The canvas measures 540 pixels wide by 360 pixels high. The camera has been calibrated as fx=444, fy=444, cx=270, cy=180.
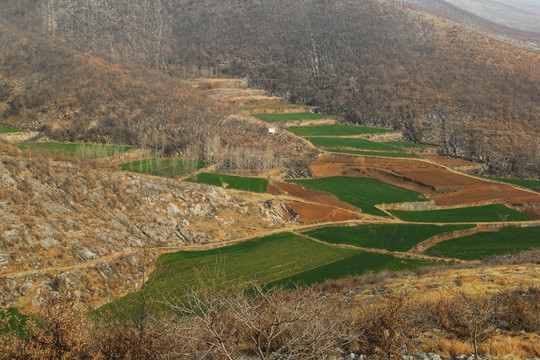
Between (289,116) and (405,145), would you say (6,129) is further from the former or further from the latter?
(405,145)

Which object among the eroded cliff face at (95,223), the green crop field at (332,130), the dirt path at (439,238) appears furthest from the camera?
the green crop field at (332,130)

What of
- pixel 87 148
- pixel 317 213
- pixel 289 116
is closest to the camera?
pixel 317 213

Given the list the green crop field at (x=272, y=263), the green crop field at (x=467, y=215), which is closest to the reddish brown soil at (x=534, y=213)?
the green crop field at (x=467, y=215)

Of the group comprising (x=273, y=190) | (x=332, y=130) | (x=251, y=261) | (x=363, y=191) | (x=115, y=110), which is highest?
(x=115, y=110)

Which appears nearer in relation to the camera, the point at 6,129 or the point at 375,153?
the point at 6,129

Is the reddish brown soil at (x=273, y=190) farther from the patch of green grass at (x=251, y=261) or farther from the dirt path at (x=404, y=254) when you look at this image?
the dirt path at (x=404, y=254)

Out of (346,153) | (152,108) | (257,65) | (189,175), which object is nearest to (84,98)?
(152,108)

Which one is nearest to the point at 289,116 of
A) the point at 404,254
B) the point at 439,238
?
the point at 439,238

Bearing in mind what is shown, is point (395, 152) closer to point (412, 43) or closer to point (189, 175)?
point (189, 175)
